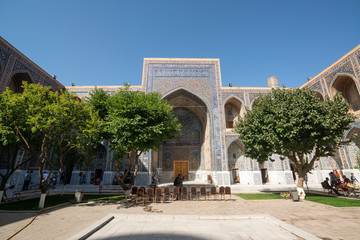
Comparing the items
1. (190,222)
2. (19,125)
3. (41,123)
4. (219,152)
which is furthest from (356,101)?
(19,125)

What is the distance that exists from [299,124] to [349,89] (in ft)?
31.8

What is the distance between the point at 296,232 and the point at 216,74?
1522 centimetres

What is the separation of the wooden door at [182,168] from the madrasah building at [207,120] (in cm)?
3

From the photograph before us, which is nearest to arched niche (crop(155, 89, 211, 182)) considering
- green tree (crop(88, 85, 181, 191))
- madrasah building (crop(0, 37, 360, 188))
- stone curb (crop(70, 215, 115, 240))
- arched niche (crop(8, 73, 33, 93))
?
madrasah building (crop(0, 37, 360, 188))

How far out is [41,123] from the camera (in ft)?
21.3

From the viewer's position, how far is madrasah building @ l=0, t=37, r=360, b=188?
12.5m

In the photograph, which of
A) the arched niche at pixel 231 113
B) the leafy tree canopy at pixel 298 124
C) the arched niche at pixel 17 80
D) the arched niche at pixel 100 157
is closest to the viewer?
the leafy tree canopy at pixel 298 124

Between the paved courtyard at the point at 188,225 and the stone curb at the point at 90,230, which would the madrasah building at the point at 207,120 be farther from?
the stone curb at the point at 90,230

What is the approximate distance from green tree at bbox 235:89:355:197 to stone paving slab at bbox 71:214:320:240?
4513mm

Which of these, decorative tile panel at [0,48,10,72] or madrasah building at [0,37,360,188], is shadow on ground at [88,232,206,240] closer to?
madrasah building at [0,37,360,188]

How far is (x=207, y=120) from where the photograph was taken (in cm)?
1647

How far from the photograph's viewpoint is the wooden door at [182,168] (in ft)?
62.9

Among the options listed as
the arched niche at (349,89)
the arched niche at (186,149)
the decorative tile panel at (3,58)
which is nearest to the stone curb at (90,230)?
the decorative tile panel at (3,58)

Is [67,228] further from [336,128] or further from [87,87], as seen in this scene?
[87,87]
